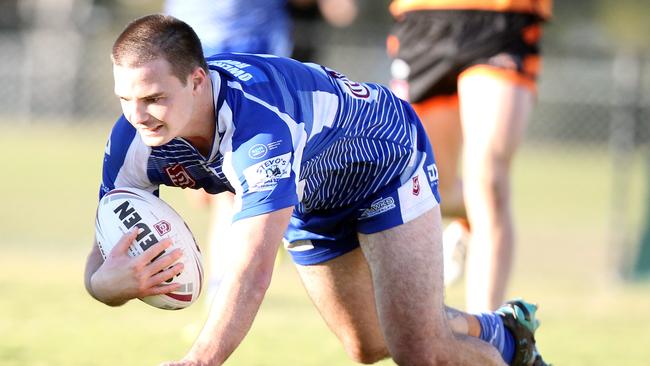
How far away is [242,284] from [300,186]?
0.65 meters

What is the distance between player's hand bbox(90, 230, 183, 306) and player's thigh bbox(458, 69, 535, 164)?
237 centimetres

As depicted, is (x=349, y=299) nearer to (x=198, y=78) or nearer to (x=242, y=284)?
(x=242, y=284)

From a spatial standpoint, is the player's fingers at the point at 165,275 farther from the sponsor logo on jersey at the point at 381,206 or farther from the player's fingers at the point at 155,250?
the sponsor logo on jersey at the point at 381,206

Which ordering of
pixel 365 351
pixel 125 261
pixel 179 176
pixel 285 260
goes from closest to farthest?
1. pixel 125 261
2. pixel 179 176
3. pixel 365 351
4. pixel 285 260

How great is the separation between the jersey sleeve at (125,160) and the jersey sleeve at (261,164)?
0.43 metres

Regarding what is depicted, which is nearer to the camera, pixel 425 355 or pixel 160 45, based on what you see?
pixel 160 45

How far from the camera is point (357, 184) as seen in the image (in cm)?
446

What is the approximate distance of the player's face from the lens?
3699 mm

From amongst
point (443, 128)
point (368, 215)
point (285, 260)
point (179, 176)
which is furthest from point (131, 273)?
point (285, 260)

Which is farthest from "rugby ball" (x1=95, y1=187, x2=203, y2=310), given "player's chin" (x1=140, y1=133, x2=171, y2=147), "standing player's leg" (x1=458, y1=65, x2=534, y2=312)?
"standing player's leg" (x1=458, y1=65, x2=534, y2=312)

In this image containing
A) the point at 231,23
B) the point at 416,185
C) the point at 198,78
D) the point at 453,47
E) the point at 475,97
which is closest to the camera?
the point at 198,78

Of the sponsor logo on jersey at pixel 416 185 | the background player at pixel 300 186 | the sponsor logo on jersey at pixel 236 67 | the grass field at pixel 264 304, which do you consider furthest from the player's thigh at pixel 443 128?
the sponsor logo on jersey at pixel 236 67

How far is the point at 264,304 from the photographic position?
7.88 m

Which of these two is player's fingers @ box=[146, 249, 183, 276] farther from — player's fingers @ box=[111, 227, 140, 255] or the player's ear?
the player's ear
